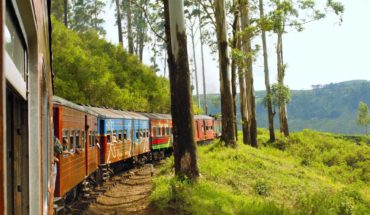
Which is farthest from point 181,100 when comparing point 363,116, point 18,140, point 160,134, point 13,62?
point 363,116

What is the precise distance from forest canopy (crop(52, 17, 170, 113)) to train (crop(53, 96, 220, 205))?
4.65 metres

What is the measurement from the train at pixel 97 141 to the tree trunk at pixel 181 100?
2.52 metres

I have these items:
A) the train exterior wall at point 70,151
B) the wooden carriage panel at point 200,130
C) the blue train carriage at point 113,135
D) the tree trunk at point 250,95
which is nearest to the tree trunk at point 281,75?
the wooden carriage panel at point 200,130

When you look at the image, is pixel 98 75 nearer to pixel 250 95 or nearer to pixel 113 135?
pixel 250 95

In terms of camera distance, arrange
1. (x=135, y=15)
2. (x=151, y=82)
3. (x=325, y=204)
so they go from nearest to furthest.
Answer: (x=325, y=204)
(x=151, y=82)
(x=135, y=15)

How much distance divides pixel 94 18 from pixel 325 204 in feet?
186

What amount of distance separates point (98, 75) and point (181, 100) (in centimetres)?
1844

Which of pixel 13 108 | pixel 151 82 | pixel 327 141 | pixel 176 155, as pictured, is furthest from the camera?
pixel 151 82

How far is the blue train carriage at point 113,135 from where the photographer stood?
55.1 ft

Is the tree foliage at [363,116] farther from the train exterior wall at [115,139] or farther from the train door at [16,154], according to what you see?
the train door at [16,154]

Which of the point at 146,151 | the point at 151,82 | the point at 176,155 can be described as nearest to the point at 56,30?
the point at 146,151

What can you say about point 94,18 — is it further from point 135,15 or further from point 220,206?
point 220,206

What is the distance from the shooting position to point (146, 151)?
24875mm

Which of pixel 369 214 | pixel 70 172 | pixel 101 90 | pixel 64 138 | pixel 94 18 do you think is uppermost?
pixel 94 18
